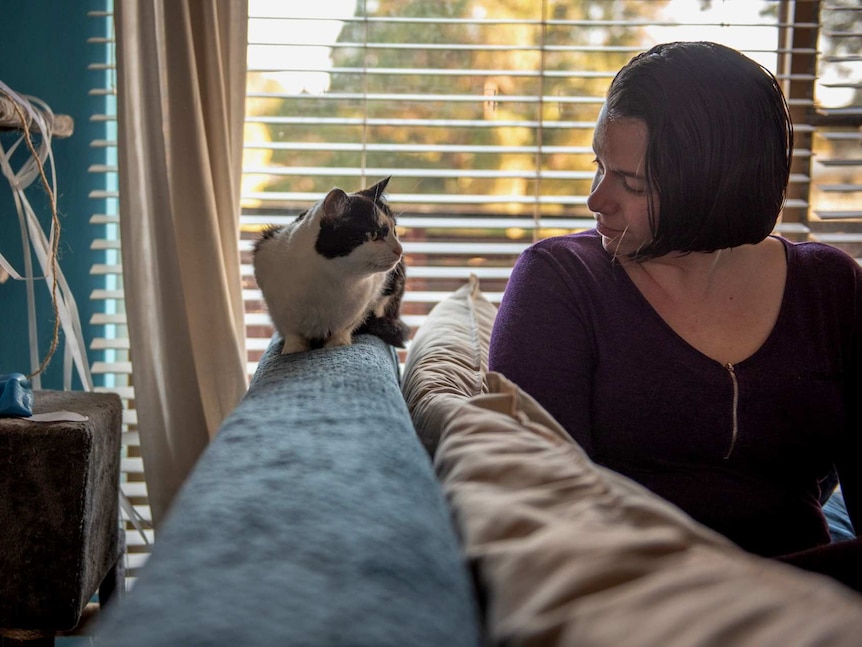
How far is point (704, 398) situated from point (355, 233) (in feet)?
1.93

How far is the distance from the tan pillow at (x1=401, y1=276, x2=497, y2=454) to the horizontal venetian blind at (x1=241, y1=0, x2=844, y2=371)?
0.43m

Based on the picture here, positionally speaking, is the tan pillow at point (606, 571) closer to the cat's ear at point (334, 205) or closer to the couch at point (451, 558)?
the couch at point (451, 558)

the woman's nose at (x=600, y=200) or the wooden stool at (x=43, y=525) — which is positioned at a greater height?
the woman's nose at (x=600, y=200)

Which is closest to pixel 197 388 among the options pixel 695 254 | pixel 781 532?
pixel 695 254

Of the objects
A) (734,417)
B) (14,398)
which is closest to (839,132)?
(734,417)

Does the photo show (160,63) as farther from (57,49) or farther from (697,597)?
(697,597)

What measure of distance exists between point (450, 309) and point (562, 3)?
2.89 feet

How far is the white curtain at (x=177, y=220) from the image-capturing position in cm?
155

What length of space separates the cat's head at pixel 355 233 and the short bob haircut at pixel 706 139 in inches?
16.9

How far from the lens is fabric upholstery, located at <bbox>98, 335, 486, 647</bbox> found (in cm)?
35

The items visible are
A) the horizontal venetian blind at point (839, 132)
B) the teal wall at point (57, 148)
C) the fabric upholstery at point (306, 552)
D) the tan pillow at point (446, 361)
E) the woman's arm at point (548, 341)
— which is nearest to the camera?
the fabric upholstery at point (306, 552)

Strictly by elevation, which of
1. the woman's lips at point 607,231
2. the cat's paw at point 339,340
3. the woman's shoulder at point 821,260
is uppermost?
the woman's lips at point 607,231

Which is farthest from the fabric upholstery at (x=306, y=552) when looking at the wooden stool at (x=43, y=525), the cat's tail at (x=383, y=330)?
the cat's tail at (x=383, y=330)

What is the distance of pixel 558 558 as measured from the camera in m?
0.42
